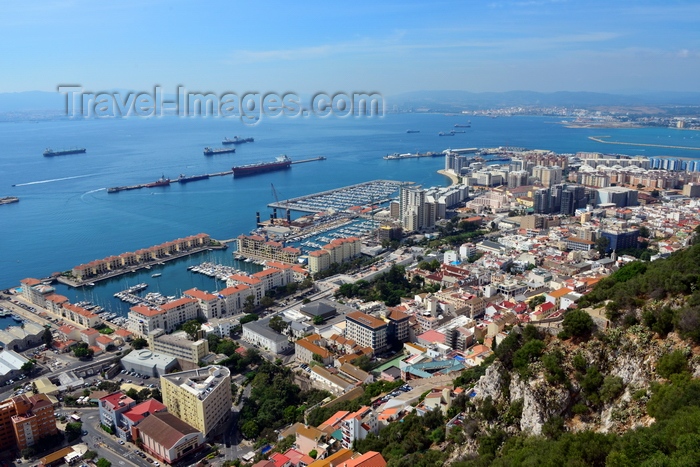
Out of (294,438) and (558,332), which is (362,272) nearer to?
(294,438)

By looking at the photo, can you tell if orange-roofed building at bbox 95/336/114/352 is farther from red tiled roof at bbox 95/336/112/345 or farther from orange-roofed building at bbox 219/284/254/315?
orange-roofed building at bbox 219/284/254/315

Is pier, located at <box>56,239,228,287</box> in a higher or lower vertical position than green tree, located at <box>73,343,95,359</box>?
higher

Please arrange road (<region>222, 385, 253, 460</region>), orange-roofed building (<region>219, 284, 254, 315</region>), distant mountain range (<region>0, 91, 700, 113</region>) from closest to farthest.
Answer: road (<region>222, 385, 253, 460</region>) < orange-roofed building (<region>219, 284, 254, 315</region>) < distant mountain range (<region>0, 91, 700, 113</region>)

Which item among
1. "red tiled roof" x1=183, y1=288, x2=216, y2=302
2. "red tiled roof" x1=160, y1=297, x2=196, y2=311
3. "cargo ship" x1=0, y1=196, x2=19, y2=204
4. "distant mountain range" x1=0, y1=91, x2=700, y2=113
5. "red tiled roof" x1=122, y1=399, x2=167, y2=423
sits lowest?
"red tiled roof" x1=122, y1=399, x2=167, y2=423

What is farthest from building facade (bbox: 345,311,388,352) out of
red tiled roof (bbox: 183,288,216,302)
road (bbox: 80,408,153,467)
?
road (bbox: 80,408,153,467)

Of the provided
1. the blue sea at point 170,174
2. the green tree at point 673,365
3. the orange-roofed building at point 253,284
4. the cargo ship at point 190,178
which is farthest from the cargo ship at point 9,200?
the green tree at point 673,365

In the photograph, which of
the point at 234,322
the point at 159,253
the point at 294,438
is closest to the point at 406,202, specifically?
the point at 159,253
